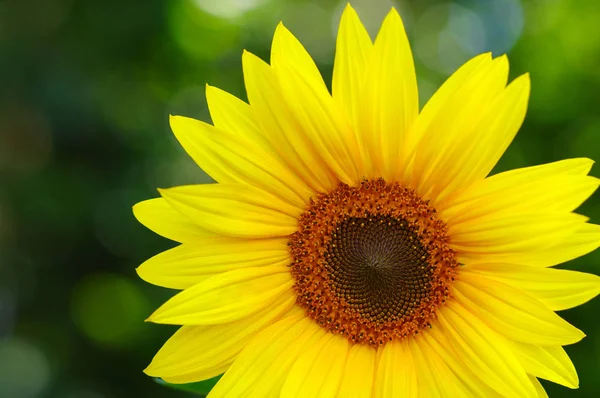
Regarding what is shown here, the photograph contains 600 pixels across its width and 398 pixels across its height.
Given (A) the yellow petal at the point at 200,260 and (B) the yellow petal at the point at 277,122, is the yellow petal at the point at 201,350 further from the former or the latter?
(B) the yellow petal at the point at 277,122

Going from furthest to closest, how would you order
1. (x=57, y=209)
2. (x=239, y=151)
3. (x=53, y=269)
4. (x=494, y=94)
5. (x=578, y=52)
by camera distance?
(x=53, y=269) < (x=57, y=209) < (x=578, y=52) < (x=239, y=151) < (x=494, y=94)

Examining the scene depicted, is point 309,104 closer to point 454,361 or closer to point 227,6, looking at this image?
point 454,361

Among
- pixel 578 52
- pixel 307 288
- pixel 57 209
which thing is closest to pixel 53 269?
pixel 57 209

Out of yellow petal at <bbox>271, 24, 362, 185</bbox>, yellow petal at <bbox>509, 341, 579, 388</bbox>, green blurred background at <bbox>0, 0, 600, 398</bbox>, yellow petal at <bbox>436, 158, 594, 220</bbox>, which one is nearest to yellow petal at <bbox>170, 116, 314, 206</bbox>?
yellow petal at <bbox>271, 24, 362, 185</bbox>

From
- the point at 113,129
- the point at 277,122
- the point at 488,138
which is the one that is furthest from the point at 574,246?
the point at 113,129

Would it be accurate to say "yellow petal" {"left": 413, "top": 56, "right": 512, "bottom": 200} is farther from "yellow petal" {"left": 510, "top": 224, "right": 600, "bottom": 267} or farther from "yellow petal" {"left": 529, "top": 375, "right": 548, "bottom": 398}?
"yellow petal" {"left": 529, "top": 375, "right": 548, "bottom": 398}

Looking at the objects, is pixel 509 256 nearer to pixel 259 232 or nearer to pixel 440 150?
pixel 440 150

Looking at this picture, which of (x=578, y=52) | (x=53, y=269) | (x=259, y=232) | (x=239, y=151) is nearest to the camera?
(x=239, y=151)
